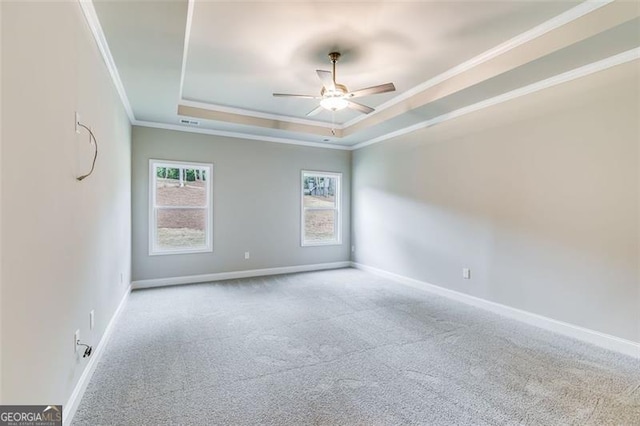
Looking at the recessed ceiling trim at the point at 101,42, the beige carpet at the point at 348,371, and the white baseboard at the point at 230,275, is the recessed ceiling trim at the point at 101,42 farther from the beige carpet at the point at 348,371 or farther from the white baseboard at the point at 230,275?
the white baseboard at the point at 230,275

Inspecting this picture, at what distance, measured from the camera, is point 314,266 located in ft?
20.1

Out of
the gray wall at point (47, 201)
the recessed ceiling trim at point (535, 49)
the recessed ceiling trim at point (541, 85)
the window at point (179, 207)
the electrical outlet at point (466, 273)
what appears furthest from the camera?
the window at point (179, 207)

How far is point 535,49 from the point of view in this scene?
107 inches

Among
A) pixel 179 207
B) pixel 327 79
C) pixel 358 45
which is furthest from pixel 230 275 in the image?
pixel 358 45

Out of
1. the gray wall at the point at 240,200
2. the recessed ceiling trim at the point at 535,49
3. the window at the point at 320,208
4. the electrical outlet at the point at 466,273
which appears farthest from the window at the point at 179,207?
the electrical outlet at the point at 466,273

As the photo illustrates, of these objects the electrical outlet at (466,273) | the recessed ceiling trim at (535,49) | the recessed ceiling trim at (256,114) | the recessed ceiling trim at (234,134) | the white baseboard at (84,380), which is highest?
the recessed ceiling trim at (256,114)

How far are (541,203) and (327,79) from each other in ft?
8.77

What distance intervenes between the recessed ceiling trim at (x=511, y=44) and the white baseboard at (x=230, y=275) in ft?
11.3

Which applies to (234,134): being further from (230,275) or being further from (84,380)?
(84,380)

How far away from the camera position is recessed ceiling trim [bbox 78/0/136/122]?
205 cm

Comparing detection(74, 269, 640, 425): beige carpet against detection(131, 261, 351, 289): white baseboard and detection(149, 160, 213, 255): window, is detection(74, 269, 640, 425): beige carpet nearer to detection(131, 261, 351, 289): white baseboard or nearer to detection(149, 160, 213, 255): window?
detection(131, 261, 351, 289): white baseboard

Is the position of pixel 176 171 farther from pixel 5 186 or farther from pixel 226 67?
pixel 5 186

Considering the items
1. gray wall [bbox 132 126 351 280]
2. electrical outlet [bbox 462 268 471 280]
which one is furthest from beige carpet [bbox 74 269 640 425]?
gray wall [bbox 132 126 351 280]

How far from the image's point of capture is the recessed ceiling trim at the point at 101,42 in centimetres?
205
